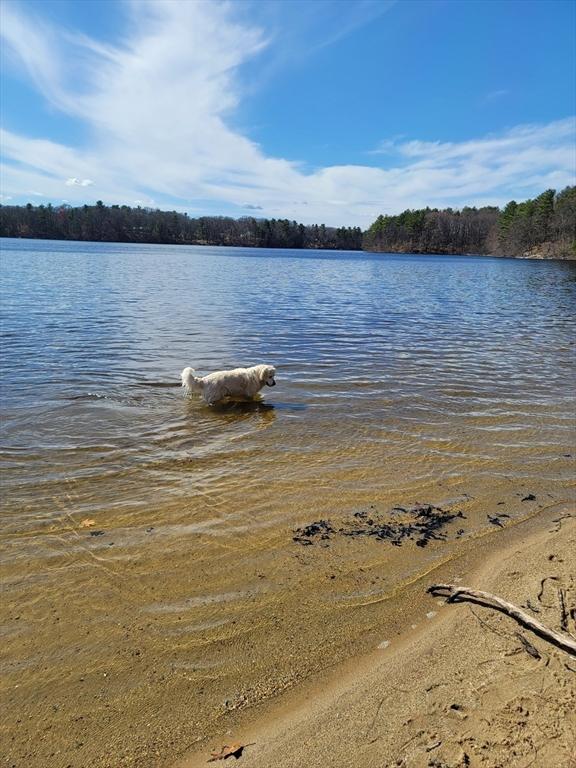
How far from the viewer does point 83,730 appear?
9.53 ft

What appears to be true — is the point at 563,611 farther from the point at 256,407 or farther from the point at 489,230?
the point at 489,230

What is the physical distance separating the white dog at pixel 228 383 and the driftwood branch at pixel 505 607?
628 centimetres

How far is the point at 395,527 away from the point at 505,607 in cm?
164

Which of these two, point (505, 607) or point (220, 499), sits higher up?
point (505, 607)

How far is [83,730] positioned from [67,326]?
16815 mm

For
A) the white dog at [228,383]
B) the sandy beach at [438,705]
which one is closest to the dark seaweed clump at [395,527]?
the sandy beach at [438,705]

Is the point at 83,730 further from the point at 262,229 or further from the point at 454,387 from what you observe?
the point at 262,229

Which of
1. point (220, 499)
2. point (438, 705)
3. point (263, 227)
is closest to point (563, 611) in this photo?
point (438, 705)

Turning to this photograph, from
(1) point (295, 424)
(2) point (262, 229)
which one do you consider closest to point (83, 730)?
(1) point (295, 424)

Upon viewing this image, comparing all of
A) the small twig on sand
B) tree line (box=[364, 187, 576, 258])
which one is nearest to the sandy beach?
the small twig on sand

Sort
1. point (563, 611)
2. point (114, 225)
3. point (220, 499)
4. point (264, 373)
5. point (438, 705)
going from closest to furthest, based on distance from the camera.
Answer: point (438, 705)
point (563, 611)
point (220, 499)
point (264, 373)
point (114, 225)

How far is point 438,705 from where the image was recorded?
9.41 ft

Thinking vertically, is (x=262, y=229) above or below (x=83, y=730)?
above

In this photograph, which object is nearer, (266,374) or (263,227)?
(266,374)
